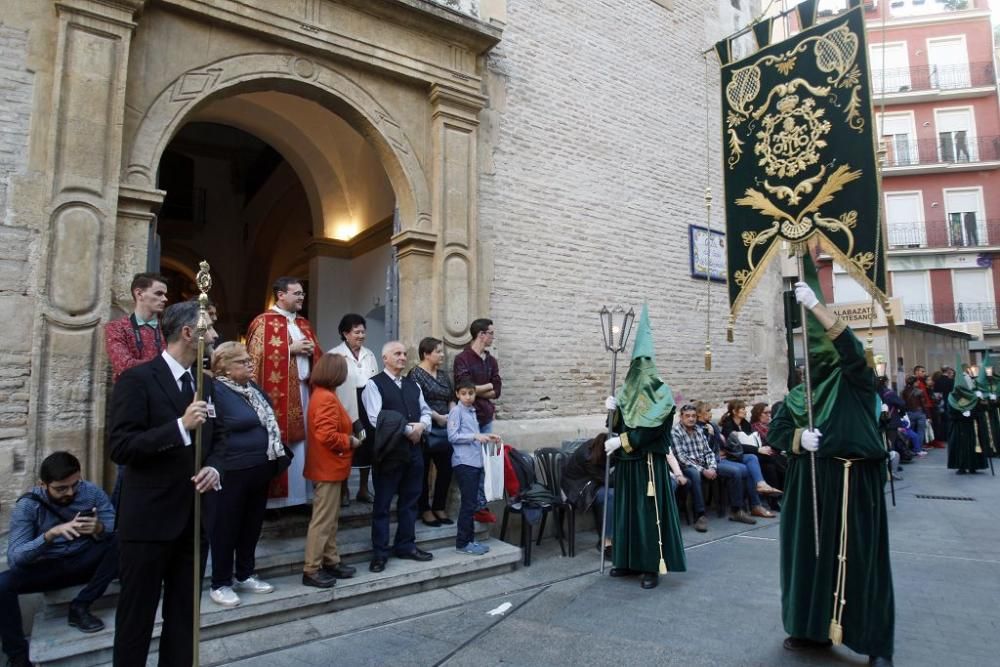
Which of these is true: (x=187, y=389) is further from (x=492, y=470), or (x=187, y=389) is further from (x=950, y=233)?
(x=950, y=233)

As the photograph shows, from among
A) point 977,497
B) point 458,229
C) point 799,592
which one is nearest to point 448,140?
point 458,229

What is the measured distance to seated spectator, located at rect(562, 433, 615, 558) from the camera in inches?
246

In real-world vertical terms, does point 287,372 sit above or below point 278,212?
below

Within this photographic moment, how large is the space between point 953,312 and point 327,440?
27801 mm

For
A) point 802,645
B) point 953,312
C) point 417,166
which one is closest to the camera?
point 802,645

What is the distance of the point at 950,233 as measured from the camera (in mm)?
25281

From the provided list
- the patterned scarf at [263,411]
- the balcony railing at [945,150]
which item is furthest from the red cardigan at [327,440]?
the balcony railing at [945,150]

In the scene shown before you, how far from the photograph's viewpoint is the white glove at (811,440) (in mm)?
3682

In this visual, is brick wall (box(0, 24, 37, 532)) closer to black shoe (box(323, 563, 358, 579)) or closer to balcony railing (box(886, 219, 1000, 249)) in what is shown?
black shoe (box(323, 563, 358, 579))

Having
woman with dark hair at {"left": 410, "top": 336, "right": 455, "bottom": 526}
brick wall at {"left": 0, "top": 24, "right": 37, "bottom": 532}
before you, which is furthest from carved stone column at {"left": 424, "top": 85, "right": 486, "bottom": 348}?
brick wall at {"left": 0, "top": 24, "right": 37, "bottom": 532}

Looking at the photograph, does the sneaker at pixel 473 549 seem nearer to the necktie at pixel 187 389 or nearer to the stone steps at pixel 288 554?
the stone steps at pixel 288 554

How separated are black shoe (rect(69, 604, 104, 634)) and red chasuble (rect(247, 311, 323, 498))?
4.87ft

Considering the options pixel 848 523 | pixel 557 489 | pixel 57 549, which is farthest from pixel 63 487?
pixel 848 523

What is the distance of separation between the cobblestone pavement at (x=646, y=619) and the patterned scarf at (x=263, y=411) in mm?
1146
